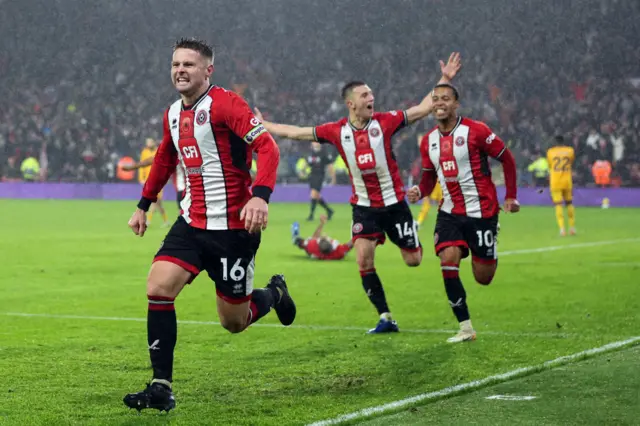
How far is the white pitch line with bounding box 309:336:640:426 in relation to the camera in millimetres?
6062

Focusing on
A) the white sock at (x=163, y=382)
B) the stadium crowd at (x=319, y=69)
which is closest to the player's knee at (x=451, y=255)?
the white sock at (x=163, y=382)

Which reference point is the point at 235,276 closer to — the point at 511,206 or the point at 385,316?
the point at 385,316

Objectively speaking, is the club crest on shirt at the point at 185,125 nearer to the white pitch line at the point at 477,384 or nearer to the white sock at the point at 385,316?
the white pitch line at the point at 477,384

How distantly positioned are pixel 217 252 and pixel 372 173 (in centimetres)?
383

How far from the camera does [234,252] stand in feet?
21.8

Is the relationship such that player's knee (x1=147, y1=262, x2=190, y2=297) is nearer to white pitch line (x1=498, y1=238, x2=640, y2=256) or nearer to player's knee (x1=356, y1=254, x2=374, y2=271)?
player's knee (x1=356, y1=254, x2=374, y2=271)

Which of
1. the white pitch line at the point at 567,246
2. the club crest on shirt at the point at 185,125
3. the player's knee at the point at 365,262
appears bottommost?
the white pitch line at the point at 567,246

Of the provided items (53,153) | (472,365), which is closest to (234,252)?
(472,365)

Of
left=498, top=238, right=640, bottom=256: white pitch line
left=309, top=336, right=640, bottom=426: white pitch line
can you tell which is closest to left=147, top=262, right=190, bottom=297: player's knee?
left=309, top=336, right=640, bottom=426: white pitch line

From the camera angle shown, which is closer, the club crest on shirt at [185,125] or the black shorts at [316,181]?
the club crest on shirt at [185,125]

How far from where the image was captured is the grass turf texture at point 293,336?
6.65m

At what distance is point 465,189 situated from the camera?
9.86 meters

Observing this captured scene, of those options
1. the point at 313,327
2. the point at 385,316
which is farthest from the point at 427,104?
the point at 313,327

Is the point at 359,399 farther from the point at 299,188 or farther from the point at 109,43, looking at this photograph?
the point at 109,43
